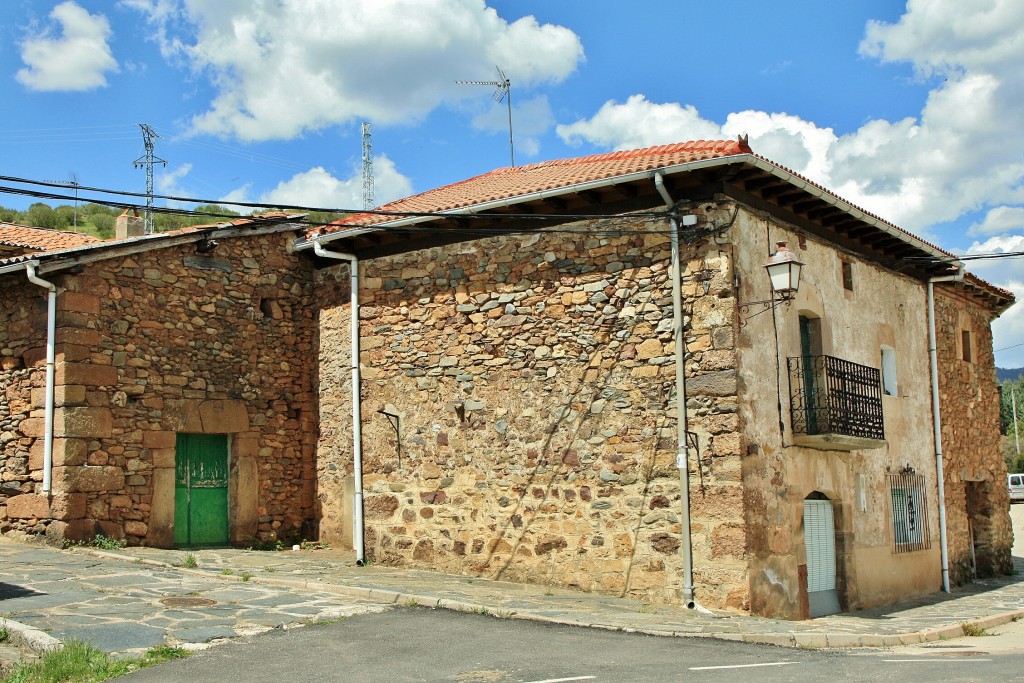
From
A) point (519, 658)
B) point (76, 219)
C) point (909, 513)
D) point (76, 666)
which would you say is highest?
point (76, 219)

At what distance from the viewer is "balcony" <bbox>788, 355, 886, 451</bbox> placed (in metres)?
11.9

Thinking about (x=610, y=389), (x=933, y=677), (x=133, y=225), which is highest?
(x=133, y=225)

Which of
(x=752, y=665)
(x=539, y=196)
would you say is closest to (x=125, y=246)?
(x=539, y=196)

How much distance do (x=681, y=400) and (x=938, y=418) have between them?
22.9 ft

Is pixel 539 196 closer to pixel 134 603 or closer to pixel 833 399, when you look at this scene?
pixel 833 399

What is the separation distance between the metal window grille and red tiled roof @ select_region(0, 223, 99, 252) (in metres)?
13.1

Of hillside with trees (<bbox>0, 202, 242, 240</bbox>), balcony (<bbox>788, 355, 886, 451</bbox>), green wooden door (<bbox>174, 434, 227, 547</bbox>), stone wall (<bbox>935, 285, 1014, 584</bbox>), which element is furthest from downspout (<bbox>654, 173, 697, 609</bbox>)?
hillside with trees (<bbox>0, 202, 242, 240</bbox>)

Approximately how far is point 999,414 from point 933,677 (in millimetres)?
13832

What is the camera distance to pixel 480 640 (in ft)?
28.1

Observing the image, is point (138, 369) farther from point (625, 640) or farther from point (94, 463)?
point (625, 640)

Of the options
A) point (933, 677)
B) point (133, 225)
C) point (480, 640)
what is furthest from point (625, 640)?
point (133, 225)

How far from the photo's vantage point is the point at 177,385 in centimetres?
1384

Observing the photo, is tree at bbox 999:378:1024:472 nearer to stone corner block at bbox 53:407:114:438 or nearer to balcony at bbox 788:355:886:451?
balcony at bbox 788:355:886:451

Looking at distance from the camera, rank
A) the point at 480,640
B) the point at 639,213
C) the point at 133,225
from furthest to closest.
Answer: the point at 133,225 < the point at 639,213 < the point at 480,640
